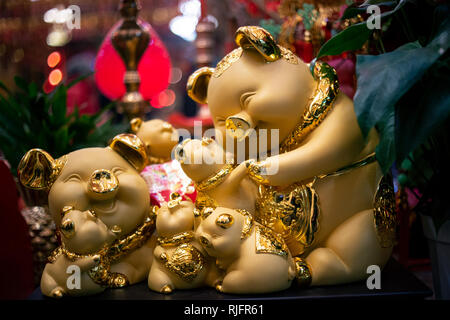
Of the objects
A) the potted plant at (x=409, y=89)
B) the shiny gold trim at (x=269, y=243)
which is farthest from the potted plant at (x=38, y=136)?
the potted plant at (x=409, y=89)

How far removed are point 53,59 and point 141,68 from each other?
42.0 inches

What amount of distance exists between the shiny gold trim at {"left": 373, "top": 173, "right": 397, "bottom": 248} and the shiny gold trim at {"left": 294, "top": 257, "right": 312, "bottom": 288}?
0.47ft

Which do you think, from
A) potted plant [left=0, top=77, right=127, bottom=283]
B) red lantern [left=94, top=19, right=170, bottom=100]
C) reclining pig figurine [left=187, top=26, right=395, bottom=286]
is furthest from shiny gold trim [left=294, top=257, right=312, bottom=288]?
red lantern [left=94, top=19, right=170, bottom=100]

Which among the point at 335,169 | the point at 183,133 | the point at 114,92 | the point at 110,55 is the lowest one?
the point at 335,169

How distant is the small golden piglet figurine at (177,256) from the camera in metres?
0.83

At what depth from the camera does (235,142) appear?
0.88 metres

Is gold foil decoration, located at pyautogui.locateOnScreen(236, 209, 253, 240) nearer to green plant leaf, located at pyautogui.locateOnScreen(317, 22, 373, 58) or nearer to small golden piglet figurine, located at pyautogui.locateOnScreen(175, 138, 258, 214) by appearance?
small golden piglet figurine, located at pyautogui.locateOnScreen(175, 138, 258, 214)

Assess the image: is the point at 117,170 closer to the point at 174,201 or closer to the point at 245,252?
the point at 174,201
